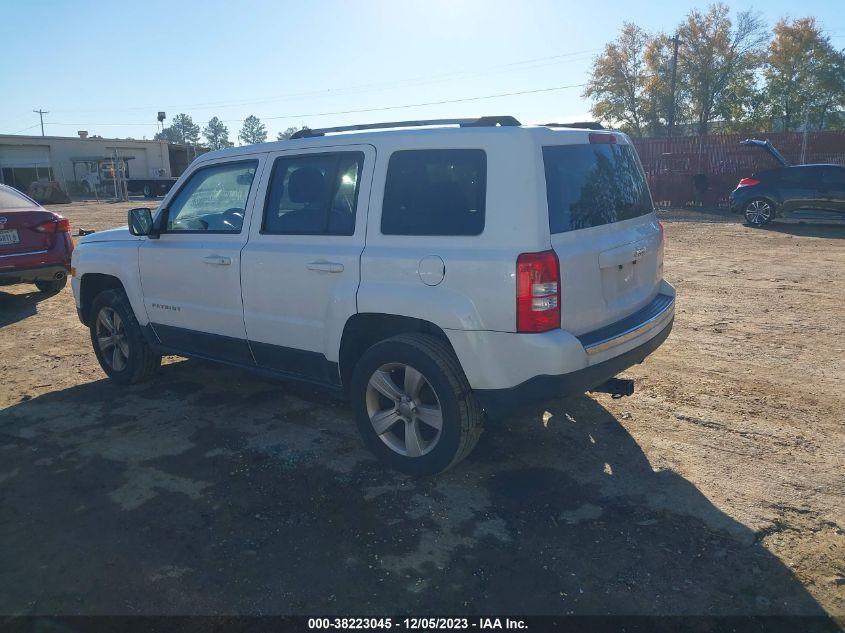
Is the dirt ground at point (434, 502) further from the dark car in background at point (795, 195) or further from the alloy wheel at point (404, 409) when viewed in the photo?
the dark car in background at point (795, 195)

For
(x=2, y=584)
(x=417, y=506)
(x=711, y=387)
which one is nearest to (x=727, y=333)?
(x=711, y=387)

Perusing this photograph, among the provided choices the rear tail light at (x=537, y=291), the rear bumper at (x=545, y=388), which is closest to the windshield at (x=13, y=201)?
the rear bumper at (x=545, y=388)

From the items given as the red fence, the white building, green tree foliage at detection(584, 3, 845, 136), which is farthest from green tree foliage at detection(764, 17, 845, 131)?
the white building

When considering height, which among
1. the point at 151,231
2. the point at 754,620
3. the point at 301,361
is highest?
the point at 151,231

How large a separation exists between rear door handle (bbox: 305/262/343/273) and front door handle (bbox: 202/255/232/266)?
0.80 m

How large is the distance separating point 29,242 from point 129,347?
4.12m

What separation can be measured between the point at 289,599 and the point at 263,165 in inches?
114

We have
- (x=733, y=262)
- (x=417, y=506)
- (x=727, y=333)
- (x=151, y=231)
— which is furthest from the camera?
(x=733, y=262)

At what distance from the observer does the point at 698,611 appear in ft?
8.87

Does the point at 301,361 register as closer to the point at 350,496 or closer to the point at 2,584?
the point at 350,496

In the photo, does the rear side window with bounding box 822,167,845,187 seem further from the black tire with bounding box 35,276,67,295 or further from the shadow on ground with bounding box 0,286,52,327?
the shadow on ground with bounding box 0,286,52,327

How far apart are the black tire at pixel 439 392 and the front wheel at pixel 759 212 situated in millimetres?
15301

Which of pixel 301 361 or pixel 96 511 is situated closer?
pixel 96 511

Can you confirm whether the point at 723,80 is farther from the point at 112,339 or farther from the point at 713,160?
the point at 112,339
